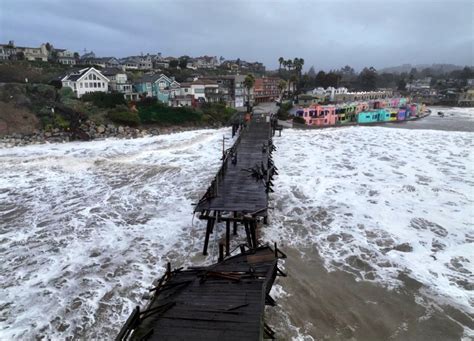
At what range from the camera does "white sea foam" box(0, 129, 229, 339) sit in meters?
10.9

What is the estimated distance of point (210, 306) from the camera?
7.15 meters

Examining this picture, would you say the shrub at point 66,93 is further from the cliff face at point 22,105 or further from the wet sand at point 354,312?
the wet sand at point 354,312

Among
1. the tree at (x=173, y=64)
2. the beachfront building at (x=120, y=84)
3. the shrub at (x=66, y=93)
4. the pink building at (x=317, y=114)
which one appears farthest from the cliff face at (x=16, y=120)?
the tree at (x=173, y=64)

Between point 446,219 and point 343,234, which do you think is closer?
point 343,234

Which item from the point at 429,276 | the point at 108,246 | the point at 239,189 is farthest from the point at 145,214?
the point at 429,276

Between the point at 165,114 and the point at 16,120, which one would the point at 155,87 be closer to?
the point at 165,114

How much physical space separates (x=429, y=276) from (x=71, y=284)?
50.3ft

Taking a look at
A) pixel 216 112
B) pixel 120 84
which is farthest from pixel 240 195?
pixel 120 84

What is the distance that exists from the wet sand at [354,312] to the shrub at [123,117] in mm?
40122

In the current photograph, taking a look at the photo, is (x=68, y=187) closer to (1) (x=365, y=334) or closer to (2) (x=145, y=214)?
(2) (x=145, y=214)

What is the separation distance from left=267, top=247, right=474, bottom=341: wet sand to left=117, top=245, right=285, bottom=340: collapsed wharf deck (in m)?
2.39

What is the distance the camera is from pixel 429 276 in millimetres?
12820

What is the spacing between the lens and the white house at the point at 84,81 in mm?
51844

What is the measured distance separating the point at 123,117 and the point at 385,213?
39797mm
